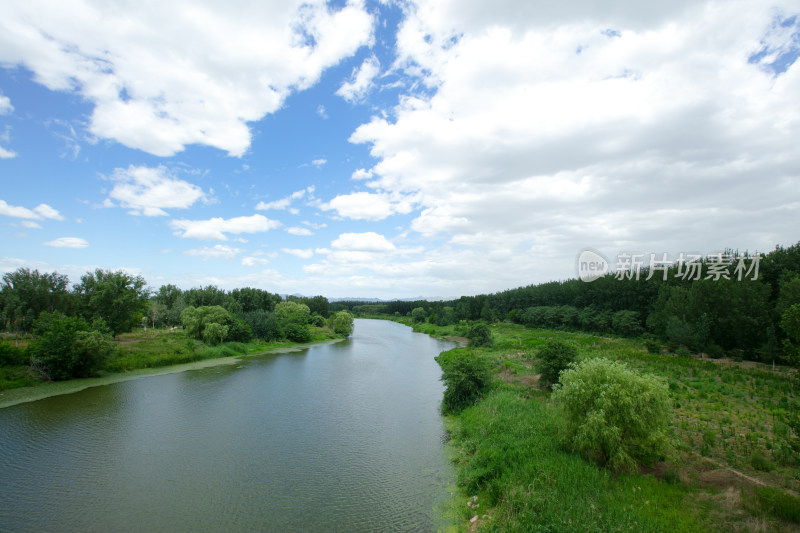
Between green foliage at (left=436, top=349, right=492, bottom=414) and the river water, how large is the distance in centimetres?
159

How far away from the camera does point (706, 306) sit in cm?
4375

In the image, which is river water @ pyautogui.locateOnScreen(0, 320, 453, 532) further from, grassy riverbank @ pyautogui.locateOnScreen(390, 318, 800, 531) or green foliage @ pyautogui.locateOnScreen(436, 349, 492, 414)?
grassy riverbank @ pyautogui.locateOnScreen(390, 318, 800, 531)

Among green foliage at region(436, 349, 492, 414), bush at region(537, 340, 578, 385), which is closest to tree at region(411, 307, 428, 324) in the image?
bush at region(537, 340, 578, 385)

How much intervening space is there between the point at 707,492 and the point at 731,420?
887cm

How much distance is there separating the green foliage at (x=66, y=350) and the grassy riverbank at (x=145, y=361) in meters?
0.80

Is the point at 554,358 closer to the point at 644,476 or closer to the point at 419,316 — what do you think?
the point at 644,476

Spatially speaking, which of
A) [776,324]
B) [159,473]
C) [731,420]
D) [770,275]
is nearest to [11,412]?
[159,473]

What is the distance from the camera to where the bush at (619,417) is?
1201 cm

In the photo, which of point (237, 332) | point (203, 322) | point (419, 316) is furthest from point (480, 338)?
point (419, 316)

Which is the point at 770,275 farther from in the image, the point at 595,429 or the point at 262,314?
the point at 262,314

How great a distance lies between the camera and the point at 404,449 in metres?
17.4

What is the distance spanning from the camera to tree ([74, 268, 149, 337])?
138ft

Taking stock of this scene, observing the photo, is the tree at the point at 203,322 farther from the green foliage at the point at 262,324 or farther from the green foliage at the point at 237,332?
the green foliage at the point at 262,324

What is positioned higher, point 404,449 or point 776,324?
point 776,324
